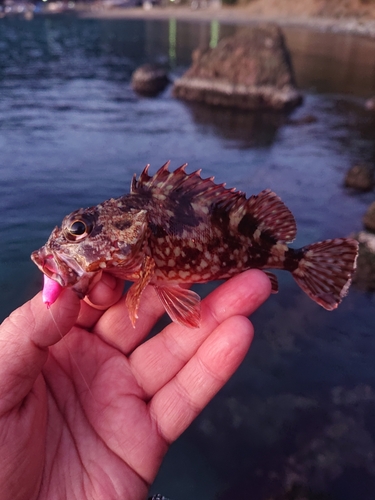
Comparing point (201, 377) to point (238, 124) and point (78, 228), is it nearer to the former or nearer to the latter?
point (78, 228)

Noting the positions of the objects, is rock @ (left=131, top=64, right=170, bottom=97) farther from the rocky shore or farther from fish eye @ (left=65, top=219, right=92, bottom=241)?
the rocky shore

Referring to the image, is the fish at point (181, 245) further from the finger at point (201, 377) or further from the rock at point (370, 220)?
the rock at point (370, 220)

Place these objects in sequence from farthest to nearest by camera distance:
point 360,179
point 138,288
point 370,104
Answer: point 370,104
point 360,179
point 138,288

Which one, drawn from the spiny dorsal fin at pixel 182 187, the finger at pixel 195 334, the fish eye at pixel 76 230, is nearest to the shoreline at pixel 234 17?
the spiny dorsal fin at pixel 182 187

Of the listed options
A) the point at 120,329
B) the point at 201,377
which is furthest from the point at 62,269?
the point at 201,377

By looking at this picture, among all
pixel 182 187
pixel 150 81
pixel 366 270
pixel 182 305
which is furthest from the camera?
pixel 150 81

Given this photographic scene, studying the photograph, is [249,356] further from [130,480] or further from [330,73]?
[330,73]
